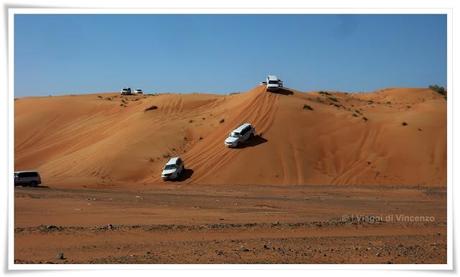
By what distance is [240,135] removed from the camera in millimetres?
40031

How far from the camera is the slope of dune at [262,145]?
36.9m

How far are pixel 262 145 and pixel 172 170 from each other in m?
6.48

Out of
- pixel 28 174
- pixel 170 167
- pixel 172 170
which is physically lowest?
pixel 28 174

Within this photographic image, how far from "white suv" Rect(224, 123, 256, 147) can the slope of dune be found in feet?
1.56

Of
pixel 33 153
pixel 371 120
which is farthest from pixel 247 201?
pixel 33 153

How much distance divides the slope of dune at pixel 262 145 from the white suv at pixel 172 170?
0.67 metres

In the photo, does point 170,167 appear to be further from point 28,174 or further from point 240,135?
point 28,174

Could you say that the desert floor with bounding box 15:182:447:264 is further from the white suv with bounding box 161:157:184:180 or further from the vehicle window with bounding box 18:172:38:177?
the white suv with bounding box 161:157:184:180

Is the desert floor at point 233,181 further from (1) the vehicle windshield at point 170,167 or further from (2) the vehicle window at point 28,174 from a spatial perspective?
(2) the vehicle window at point 28,174

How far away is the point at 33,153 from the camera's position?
5084 cm

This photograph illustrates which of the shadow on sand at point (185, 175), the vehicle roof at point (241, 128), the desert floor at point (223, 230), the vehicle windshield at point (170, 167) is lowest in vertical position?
the desert floor at point (223, 230)

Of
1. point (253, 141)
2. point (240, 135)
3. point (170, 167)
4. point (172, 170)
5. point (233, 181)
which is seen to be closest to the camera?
point (233, 181)

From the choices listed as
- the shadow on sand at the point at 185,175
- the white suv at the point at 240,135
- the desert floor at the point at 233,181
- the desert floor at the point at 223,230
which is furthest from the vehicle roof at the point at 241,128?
the desert floor at the point at 223,230
